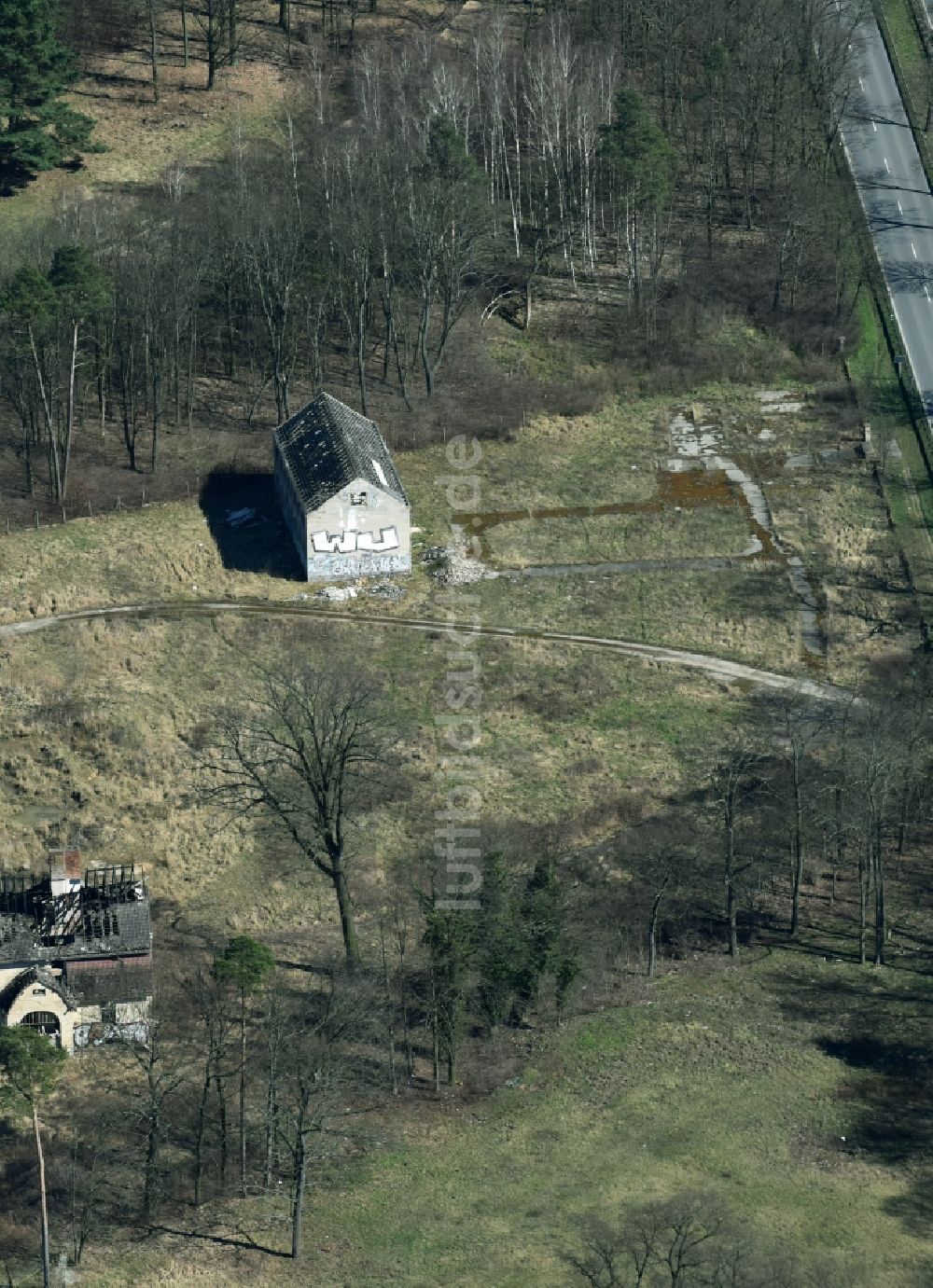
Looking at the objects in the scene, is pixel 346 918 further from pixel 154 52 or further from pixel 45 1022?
pixel 154 52

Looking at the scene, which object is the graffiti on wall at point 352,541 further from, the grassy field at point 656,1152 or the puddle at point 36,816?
the grassy field at point 656,1152

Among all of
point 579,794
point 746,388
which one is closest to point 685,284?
point 746,388

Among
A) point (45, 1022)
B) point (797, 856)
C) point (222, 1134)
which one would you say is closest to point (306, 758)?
point (45, 1022)

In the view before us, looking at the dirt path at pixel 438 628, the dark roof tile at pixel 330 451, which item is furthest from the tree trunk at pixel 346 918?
the dark roof tile at pixel 330 451

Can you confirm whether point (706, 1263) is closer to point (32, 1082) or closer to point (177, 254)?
point (32, 1082)

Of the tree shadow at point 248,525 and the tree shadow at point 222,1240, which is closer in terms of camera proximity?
the tree shadow at point 222,1240

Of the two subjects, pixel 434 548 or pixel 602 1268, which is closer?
pixel 602 1268
